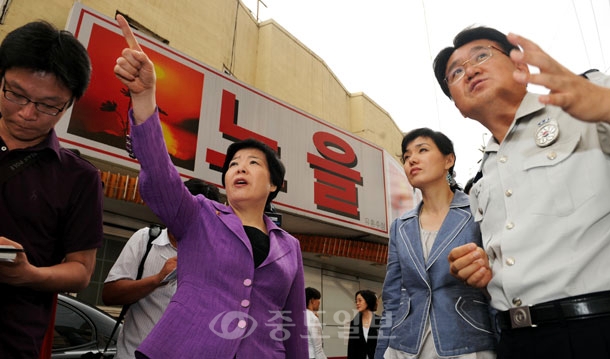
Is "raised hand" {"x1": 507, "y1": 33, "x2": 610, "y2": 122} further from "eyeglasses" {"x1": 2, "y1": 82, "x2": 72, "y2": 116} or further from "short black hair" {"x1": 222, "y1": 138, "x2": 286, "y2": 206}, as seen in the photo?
"eyeglasses" {"x1": 2, "y1": 82, "x2": 72, "y2": 116}

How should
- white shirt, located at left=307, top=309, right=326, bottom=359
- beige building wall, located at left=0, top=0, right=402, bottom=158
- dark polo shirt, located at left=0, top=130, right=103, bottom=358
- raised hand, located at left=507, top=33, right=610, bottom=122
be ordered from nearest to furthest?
raised hand, located at left=507, top=33, right=610, bottom=122, dark polo shirt, located at left=0, top=130, right=103, bottom=358, white shirt, located at left=307, top=309, right=326, bottom=359, beige building wall, located at left=0, top=0, right=402, bottom=158

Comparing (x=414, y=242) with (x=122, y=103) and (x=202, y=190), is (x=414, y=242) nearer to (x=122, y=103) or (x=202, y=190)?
(x=202, y=190)

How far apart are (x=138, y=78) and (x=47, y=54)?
501 mm

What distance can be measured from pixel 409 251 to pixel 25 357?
5.90 ft

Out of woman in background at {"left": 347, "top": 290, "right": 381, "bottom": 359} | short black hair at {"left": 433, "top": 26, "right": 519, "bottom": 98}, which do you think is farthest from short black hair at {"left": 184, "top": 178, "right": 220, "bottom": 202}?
woman in background at {"left": 347, "top": 290, "right": 381, "bottom": 359}

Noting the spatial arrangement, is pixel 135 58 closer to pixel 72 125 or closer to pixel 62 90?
pixel 62 90

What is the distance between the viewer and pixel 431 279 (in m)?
2.11

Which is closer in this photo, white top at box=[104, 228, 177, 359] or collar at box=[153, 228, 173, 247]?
white top at box=[104, 228, 177, 359]

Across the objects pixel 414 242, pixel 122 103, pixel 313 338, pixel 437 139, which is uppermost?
pixel 122 103

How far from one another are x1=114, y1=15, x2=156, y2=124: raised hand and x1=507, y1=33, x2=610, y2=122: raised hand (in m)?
1.32

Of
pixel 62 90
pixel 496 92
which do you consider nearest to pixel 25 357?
pixel 62 90

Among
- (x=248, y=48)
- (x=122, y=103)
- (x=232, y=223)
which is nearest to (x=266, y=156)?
(x=232, y=223)

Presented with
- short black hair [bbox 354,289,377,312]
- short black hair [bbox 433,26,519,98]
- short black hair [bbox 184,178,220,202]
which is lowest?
short black hair [bbox 354,289,377,312]

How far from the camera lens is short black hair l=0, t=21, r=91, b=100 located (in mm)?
1646
